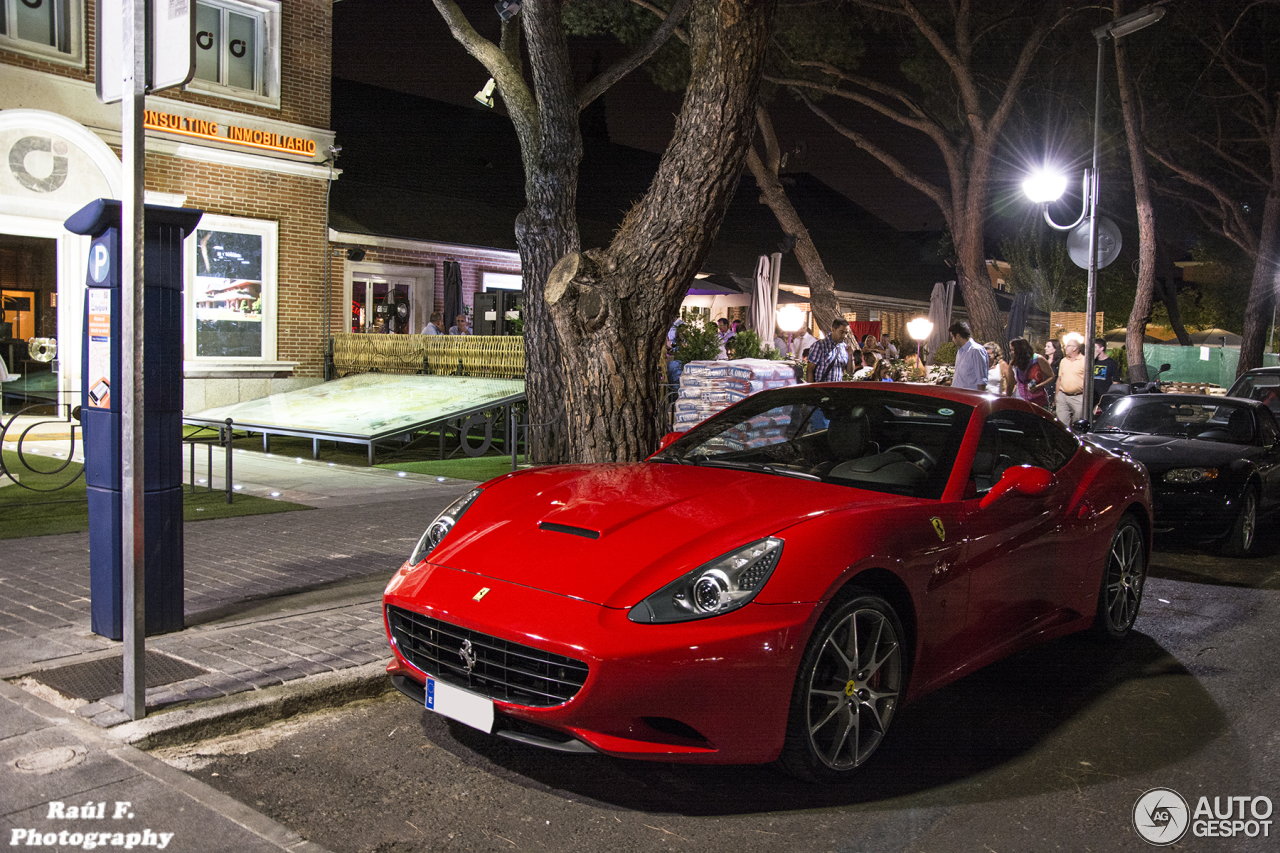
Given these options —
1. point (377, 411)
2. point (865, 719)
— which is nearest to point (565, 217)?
point (377, 411)

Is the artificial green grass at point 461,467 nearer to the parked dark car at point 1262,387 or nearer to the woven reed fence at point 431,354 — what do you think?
the woven reed fence at point 431,354

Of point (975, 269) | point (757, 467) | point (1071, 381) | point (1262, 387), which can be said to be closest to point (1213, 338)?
point (975, 269)

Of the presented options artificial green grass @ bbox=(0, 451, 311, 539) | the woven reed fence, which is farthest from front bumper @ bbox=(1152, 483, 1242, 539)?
the woven reed fence

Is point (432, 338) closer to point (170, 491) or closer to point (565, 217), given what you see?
point (565, 217)

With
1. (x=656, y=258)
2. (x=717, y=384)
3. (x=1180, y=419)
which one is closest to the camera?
(x=656, y=258)

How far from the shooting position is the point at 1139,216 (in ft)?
73.8

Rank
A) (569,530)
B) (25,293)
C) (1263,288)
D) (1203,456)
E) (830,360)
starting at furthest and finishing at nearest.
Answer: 1. (1263,288)
2. (25,293)
3. (830,360)
4. (1203,456)
5. (569,530)

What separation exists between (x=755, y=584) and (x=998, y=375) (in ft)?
36.1

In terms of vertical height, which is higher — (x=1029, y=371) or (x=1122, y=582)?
(x=1029, y=371)

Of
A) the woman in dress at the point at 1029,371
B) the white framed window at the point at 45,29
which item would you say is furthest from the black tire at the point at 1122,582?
the white framed window at the point at 45,29

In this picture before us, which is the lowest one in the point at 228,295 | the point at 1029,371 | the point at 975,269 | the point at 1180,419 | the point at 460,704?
the point at 460,704

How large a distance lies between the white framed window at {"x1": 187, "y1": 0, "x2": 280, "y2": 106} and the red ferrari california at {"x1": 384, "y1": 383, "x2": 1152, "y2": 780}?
15048 mm

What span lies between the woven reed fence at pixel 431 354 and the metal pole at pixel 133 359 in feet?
35.7

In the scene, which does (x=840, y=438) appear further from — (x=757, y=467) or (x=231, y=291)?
(x=231, y=291)
